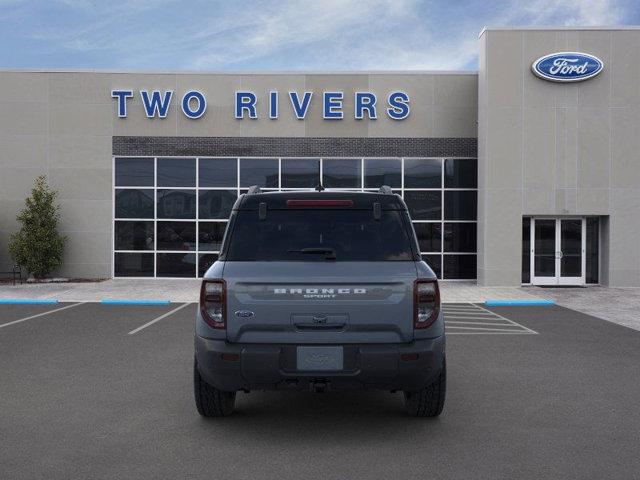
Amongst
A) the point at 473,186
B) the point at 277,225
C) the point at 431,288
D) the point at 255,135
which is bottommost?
the point at 431,288

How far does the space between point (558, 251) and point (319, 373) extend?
55.0 ft

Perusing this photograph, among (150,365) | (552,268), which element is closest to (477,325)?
(150,365)

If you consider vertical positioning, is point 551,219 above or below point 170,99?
below

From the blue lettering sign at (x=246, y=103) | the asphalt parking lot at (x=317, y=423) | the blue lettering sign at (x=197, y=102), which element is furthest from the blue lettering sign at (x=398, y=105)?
the asphalt parking lot at (x=317, y=423)

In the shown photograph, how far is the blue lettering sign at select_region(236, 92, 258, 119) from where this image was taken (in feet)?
67.9

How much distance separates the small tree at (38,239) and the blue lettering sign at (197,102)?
5131 millimetres

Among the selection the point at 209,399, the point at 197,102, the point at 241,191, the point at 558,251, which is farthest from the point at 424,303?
the point at 197,102

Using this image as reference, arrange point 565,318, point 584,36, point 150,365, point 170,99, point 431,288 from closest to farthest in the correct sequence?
point 431,288 → point 150,365 → point 565,318 → point 584,36 → point 170,99

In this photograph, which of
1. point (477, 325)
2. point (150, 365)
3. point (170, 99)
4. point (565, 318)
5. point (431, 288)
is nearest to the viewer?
point (431, 288)

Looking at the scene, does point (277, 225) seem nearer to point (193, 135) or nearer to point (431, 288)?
point (431, 288)

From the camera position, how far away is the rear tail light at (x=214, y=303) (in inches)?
186

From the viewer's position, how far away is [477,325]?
1156cm

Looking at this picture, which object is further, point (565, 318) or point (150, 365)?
point (565, 318)

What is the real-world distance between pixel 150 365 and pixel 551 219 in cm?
1524
